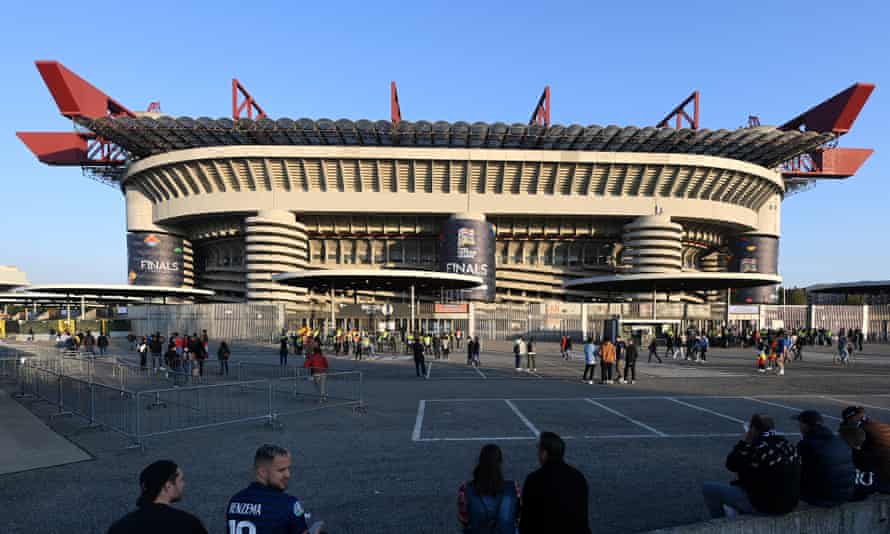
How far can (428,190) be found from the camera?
2290 inches

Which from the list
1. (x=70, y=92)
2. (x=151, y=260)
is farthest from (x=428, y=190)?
(x=70, y=92)

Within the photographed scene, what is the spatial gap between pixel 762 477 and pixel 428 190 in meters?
54.6

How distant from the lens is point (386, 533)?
596 centimetres

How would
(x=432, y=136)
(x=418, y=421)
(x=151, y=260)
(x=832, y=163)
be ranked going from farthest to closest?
1. (x=832, y=163)
2. (x=151, y=260)
3. (x=432, y=136)
4. (x=418, y=421)

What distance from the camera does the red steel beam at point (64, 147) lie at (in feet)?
204

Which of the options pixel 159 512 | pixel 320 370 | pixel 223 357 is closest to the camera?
pixel 159 512

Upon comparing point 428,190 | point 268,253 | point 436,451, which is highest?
point 428,190

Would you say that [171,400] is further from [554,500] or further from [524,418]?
[554,500]

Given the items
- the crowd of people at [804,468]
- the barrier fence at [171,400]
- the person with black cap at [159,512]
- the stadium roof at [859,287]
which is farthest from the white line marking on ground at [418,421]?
the stadium roof at [859,287]

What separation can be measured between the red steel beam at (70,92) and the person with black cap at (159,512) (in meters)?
63.9

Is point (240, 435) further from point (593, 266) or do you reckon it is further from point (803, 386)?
point (593, 266)

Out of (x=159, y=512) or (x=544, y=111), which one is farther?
(x=544, y=111)

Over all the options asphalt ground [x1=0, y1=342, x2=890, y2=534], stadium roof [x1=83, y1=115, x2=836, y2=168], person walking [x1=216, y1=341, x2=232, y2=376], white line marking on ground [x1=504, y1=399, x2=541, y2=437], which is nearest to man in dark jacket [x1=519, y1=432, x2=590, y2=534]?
asphalt ground [x1=0, y1=342, x2=890, y2=534]

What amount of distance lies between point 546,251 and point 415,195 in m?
20.4
